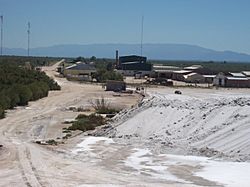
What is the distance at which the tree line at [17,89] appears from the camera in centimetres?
5641

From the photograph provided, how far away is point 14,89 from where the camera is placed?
6256cm

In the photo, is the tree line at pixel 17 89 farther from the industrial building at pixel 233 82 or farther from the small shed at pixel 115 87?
the industrial building at pixel 233 82

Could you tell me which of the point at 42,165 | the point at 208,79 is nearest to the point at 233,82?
the point at 208,79

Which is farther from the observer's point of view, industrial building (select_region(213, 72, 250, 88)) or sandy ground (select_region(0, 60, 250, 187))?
industrial building (select_region(213, 72, 250, 88))

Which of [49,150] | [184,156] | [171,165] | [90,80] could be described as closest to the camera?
[171,165]

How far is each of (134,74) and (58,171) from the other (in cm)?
11614

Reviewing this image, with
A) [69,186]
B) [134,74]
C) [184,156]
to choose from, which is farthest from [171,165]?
[134,74]

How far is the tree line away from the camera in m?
56.4

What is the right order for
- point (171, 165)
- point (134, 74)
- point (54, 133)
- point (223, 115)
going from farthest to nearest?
point (134, 74)
point (54, 133)
point (223, 115)
point (171, 165)

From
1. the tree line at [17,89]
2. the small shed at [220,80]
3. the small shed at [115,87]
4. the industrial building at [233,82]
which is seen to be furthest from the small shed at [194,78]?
the tree line at [17,89]

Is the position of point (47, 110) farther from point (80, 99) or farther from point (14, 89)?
point (80, 99)

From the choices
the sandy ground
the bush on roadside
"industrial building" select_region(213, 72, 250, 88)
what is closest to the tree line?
the bush on roadside

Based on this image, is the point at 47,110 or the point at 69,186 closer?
the point at 69,186

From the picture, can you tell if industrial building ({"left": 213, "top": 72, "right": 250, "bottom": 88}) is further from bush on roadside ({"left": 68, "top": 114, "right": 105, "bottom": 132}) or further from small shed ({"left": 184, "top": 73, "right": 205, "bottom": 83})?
bush on roadside ({"left": 68, "top": 114, "right": 105, "bottom": 132})
